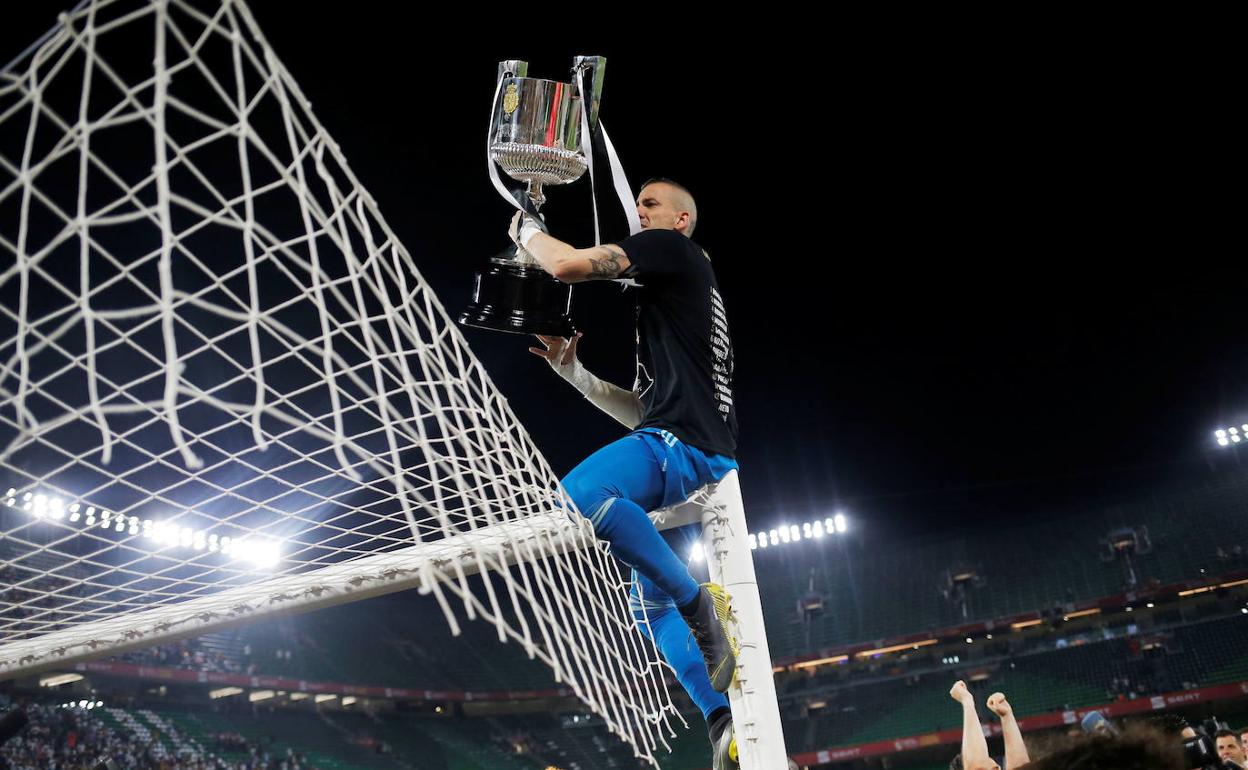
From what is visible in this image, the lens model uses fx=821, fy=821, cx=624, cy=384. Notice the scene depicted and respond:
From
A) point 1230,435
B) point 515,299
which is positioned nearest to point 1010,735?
point 515,299

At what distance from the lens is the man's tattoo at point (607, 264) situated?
1947 millimetres

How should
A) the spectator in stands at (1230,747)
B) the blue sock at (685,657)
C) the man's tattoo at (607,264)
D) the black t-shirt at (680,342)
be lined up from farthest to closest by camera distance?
the spectator in stands at (1230,747)
the blue sock at (685,657)
the black t-shirt at (680,342)
the man's tattoo at (607,264)

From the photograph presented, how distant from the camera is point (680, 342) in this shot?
221 centimetres

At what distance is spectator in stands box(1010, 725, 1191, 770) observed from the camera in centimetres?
77

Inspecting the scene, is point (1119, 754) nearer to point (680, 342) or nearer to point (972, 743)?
point (680, 342)

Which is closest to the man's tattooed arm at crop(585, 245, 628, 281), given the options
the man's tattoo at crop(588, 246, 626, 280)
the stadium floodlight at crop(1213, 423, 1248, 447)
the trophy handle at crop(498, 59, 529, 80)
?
the man's tattoo at crop(588, 246, 626, 280)

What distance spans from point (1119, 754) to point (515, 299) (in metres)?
1.72

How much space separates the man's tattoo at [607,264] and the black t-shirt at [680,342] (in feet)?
0.16

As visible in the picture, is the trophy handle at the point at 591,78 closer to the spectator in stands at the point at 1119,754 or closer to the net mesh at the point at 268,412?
the net mesh at the point at 268,412

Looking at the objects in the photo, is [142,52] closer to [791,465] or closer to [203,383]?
[203,383]

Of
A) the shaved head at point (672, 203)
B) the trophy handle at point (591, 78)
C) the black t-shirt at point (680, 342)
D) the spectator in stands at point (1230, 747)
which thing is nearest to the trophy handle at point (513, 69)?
the trophy handle at point (591, 78)

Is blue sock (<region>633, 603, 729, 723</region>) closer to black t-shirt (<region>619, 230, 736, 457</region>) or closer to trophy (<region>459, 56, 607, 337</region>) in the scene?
black t-shirt (<region>619, 230, 736, 457</region>)

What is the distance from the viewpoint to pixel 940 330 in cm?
1788

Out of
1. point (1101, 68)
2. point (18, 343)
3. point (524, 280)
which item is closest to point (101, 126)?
point (18, 343)
